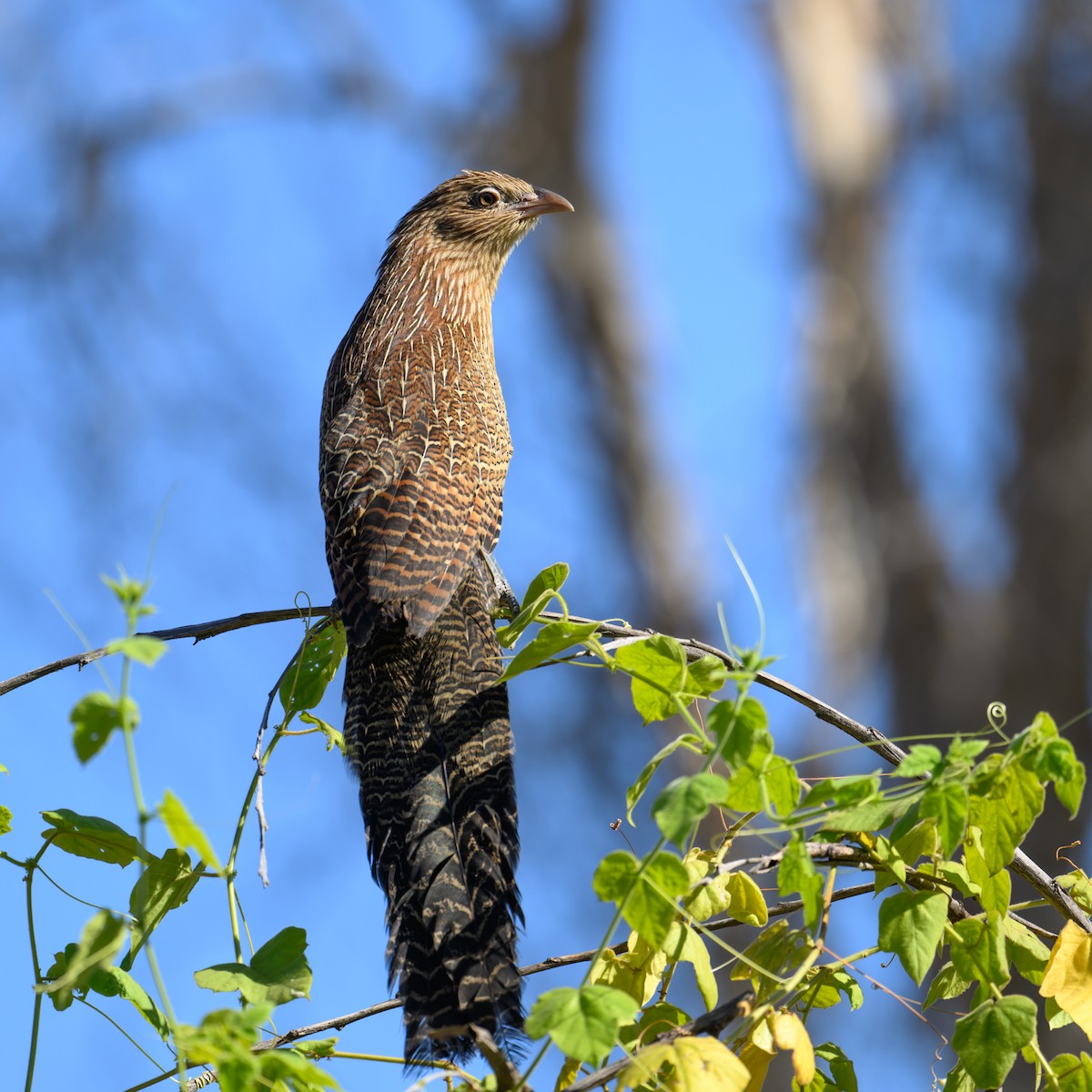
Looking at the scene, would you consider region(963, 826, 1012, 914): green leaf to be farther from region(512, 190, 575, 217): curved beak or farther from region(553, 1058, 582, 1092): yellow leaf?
region(512, 190, 575, 217): curved beak

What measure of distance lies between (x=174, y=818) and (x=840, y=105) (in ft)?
46.6

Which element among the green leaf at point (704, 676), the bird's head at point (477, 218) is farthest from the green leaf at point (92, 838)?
the bird's head at point (477, 218)

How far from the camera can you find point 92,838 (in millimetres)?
2117

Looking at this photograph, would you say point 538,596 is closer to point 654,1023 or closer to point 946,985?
point 654,1023

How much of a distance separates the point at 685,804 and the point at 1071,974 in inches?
30.5

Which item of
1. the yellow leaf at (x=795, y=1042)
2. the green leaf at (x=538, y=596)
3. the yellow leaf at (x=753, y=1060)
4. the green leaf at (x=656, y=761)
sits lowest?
the yellow leaf at (x=795, y=1042)

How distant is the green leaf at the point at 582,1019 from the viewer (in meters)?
1.56

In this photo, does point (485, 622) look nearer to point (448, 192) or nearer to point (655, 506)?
point (448, 192)

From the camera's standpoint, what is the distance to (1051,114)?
13062mm

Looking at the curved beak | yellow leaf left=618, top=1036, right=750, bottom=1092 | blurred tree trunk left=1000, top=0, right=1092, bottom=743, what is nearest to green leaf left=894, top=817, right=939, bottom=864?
yellow leaf left=618, top=1036, right=750, bottom=1092

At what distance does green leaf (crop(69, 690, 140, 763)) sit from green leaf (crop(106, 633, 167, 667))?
0.16 ft

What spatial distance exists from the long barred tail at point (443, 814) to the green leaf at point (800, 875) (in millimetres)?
708

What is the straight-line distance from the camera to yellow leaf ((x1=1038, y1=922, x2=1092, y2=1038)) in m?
1.94

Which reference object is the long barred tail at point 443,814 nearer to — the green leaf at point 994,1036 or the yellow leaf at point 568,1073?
the yellow leaf at point 568,1073
